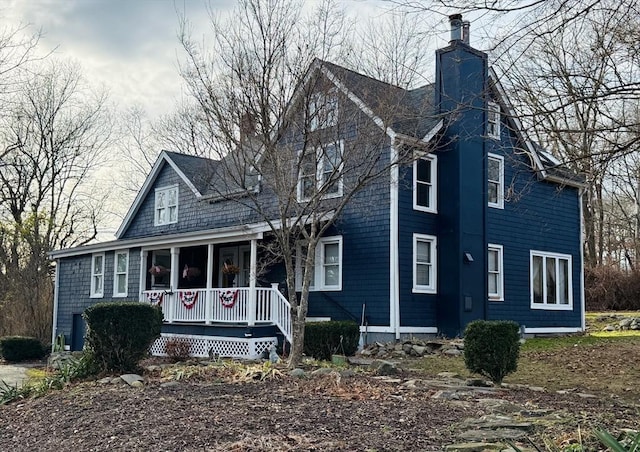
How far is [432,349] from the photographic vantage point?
49.9 ft

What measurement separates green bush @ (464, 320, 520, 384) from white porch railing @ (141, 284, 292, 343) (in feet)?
19.5

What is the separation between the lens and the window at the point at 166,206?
73.3 feet

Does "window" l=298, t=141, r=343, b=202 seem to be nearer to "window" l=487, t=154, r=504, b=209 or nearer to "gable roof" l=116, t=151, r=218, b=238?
"window" l=487, t=154, r=504, b=209

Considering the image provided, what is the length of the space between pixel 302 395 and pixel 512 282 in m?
11.6

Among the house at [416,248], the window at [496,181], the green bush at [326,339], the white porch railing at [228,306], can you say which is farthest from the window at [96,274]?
the window at [496,181]

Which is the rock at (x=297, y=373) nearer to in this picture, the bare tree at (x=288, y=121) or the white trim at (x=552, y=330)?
→ the bare tree at (x=288, y=121)

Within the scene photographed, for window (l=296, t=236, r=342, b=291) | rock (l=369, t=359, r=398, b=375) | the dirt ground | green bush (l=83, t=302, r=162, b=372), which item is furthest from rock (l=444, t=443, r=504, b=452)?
window (l=296, t=236, r=342, b=291)

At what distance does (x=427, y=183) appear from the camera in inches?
663

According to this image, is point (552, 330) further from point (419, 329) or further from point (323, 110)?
point (323, 110)

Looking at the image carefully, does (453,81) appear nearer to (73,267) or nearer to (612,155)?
(612,155)

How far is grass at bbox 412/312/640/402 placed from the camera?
33.2 ft

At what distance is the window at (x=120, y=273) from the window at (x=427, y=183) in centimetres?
1010

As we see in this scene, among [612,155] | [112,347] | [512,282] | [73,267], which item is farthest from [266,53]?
[73,267]

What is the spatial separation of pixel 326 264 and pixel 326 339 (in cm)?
456
